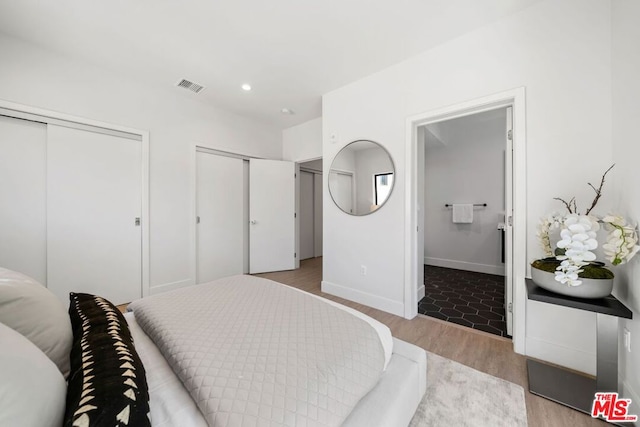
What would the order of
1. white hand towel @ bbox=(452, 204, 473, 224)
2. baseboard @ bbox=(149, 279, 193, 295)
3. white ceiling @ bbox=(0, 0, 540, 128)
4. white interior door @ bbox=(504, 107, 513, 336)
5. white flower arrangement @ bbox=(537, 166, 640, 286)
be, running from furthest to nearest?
white hand towel @ bbox=(452, 204, 473, 224), baseboard @ bbox=(149, 279, 193, 295), white interior door @ bbox=(504, 107, 513, 336), white ceiling @ bbox=(0, 0, 540, 128), white flower arrangement @ bbox=(537, 166, 640, 286)

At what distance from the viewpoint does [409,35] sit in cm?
207

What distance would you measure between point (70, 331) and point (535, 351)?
2.70 m

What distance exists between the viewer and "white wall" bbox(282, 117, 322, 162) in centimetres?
388

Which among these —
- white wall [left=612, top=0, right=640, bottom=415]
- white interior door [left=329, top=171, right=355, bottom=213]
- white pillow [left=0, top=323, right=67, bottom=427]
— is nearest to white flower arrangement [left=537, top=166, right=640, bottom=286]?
white wall [left=612, top=0, right=640, bottom=415]

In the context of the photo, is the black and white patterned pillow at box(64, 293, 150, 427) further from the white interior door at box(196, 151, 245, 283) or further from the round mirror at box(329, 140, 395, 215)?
the white interior door at box(196, 151, 245, 283)

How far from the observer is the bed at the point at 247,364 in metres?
0.67

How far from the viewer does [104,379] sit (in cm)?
61

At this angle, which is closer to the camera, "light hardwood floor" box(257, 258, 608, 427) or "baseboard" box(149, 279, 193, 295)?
"light hardwood floor" box(257, 258, 608, 427)

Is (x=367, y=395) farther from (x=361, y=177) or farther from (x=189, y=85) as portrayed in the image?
(x=189, y=85)

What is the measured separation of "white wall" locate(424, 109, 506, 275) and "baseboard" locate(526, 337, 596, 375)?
2.49m

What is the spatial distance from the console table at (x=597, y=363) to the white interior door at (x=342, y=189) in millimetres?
1793

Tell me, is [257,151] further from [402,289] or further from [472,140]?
[472,140]

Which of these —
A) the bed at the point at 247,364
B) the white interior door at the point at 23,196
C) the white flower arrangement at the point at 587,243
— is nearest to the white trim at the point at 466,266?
the white flower arrangement at the point at 587,243

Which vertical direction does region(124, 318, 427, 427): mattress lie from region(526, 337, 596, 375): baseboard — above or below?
above
